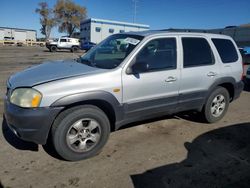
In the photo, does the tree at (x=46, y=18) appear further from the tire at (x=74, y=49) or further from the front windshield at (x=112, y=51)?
the front windshield at (x=112, y=51)

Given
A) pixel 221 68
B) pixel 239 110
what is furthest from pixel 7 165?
pixel 239 110

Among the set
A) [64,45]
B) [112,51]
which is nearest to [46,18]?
[64,45]

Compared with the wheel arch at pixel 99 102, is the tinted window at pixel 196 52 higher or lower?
higher

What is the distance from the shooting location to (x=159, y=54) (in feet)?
12.7

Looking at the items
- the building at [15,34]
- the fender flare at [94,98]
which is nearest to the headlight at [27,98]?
the fender flare at [94,98]

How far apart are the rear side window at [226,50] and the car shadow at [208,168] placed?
5.42 feet

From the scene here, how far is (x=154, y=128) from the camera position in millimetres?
4539

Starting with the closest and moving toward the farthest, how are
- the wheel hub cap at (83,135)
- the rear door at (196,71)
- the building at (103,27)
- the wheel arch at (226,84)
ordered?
the wheel hub cap at (83,135) → the rear door at (196,71) → the wheel arch at (226,84) → the building at (103,27)

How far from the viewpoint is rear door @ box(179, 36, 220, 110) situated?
13.5 ft

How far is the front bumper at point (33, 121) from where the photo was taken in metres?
2.88

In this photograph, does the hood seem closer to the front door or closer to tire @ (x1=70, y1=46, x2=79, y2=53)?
the front door

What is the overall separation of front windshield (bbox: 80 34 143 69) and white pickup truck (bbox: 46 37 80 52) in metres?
28.9

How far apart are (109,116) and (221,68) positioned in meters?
2.58

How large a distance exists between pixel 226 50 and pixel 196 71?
1.15 m
